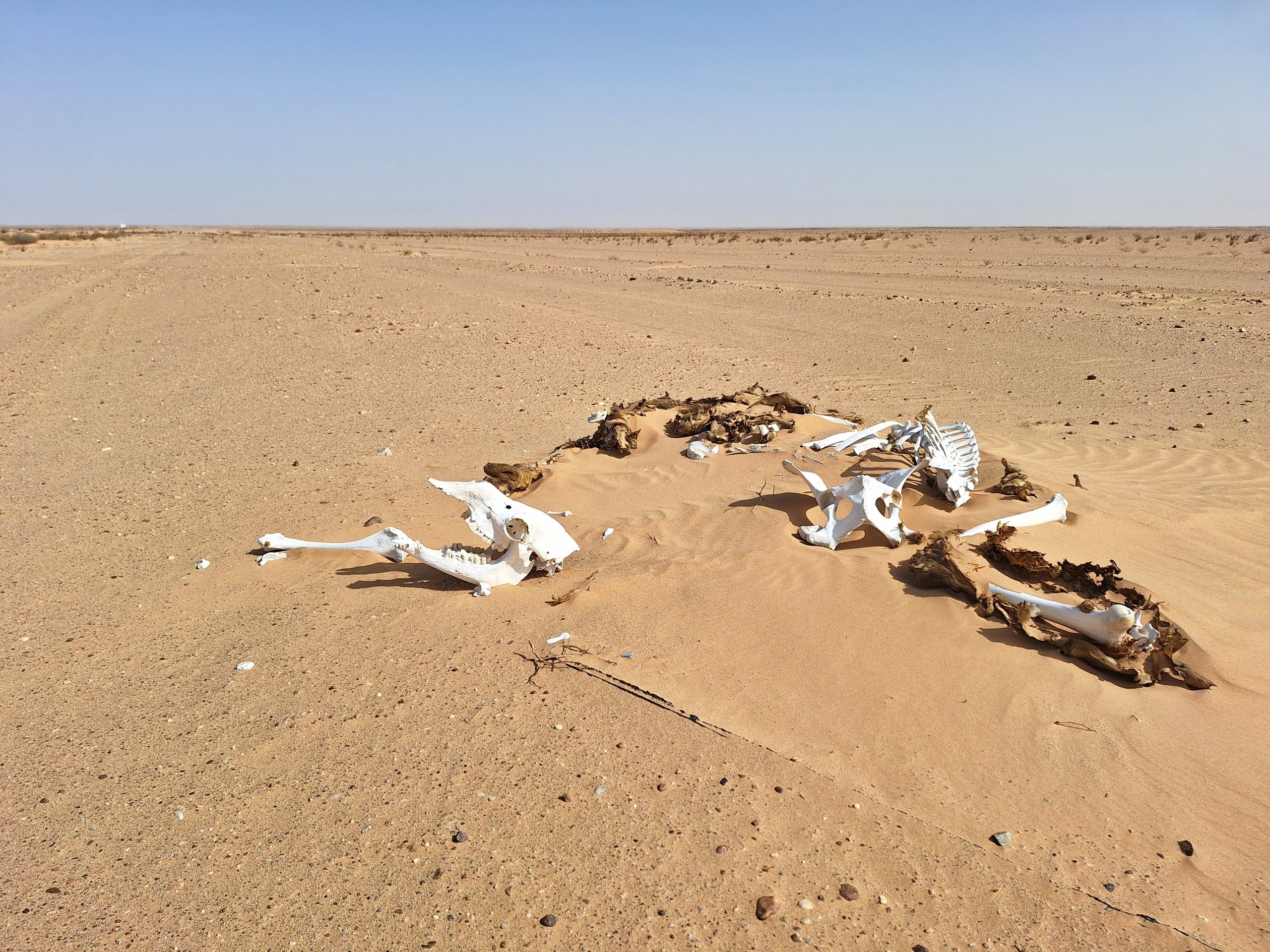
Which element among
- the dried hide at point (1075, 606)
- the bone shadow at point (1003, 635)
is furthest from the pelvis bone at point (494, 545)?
the dried hide at point (1075, 606)

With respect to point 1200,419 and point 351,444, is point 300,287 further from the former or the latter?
point 1200,419

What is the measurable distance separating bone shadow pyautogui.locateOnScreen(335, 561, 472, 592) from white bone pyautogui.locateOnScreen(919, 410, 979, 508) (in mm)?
3232

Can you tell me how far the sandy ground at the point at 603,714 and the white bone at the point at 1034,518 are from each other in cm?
12

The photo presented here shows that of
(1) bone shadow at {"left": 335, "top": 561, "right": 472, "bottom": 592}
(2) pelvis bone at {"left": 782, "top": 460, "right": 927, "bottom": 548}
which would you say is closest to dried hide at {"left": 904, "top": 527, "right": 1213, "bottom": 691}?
(2) pelvis bone at {"left": 782, "top": 460, "right": 927, "bottom": 548}


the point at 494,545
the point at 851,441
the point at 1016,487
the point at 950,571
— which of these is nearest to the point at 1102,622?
the point at 950,571

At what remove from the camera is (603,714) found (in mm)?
3512

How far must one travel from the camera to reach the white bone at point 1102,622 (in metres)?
3.56

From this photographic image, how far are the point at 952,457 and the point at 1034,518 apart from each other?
699mm

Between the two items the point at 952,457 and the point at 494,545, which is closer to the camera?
the point at 494,545

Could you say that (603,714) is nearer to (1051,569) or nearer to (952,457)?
(1051,569)

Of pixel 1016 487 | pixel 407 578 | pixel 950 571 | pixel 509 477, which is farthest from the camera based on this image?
pixel 509 477

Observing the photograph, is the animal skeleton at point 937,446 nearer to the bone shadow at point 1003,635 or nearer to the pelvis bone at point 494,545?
the bone shadow at point 1003,635

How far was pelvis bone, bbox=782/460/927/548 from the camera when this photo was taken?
4734 mm

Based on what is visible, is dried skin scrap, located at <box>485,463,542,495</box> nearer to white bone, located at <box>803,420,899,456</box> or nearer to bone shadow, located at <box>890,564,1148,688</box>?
white bone, located at <box>803,420,899,456</box>
